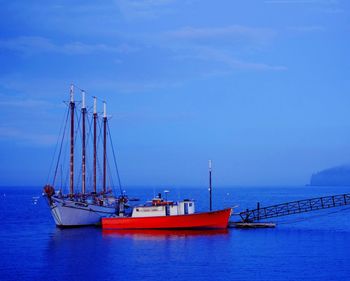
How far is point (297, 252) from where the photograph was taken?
161 ft

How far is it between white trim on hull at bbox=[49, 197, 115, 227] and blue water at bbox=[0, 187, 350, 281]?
1999mm

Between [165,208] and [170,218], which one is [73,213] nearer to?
[165,208]

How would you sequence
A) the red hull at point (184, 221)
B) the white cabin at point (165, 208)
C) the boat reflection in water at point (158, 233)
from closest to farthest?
1. the boat reflection in water at point (158, 233)
2. the red hull at point (184, 221)
3. the white cabin at point (165, 208)

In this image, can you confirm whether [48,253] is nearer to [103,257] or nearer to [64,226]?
[103,257]

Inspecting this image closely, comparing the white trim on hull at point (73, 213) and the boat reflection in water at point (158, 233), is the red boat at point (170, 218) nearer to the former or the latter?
the boat reflection in water at point (158, 233)

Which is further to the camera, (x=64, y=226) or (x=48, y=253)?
(x=64, y=226)

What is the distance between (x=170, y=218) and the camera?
63.7m

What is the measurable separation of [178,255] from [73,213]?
25.1 meters

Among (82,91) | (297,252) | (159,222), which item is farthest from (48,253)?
(82,91)

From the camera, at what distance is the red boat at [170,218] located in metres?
63.7

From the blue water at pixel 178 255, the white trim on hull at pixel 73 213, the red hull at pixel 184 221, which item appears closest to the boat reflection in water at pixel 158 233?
the blue water at pixel 178 255

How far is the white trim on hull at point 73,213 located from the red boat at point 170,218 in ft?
18.9

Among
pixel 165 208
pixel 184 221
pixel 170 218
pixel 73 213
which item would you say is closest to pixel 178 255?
pixel 170 218

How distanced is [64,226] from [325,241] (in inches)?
1226
